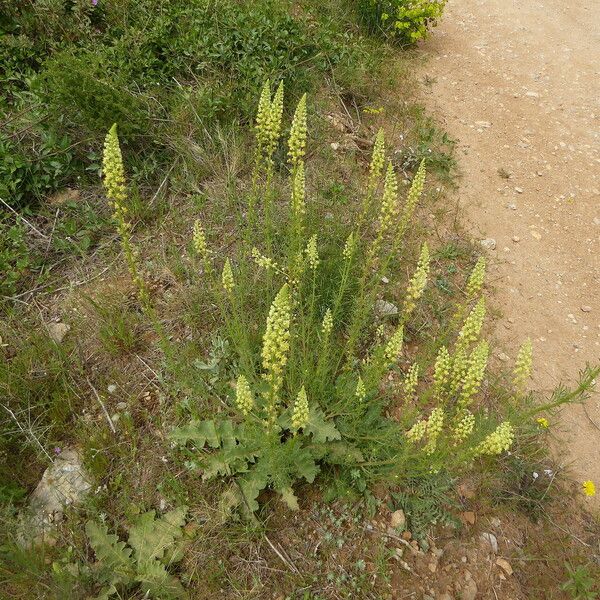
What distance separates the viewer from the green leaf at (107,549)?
8.32 feet

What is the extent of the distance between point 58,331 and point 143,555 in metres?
1.63

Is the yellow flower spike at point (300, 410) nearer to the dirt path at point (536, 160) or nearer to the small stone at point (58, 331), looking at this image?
the small stone at point (58, 331)

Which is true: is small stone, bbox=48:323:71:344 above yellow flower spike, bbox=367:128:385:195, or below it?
below

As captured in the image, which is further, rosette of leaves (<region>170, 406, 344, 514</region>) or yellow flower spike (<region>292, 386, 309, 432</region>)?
rosette of leaves (<region>170, 406, 344, 514</region>)

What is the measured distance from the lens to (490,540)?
2953 mm

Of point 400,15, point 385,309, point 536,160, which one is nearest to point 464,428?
point 385,309

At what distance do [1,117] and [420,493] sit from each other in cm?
426

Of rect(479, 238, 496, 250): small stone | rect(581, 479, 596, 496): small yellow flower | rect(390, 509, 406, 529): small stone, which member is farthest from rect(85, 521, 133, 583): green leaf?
rect(479, 238, 496, 250): small stone

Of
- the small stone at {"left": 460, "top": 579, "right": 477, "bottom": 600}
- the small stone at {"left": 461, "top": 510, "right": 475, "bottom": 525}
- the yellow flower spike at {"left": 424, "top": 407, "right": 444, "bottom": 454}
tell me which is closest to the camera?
the yellow flower spike at {"left": 424, "top": 407, "right": 444, "bottom": 454}

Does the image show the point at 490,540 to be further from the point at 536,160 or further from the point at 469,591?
the point at 536,160

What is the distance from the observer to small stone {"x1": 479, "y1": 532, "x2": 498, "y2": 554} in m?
2.93

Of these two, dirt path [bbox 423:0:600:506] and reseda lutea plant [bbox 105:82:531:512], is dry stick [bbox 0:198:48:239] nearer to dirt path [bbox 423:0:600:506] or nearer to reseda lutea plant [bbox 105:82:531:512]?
reseda lutea plant [bbox 105:82:531:512]

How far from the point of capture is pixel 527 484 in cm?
322

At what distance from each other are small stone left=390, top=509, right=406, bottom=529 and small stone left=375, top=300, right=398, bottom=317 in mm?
1434
